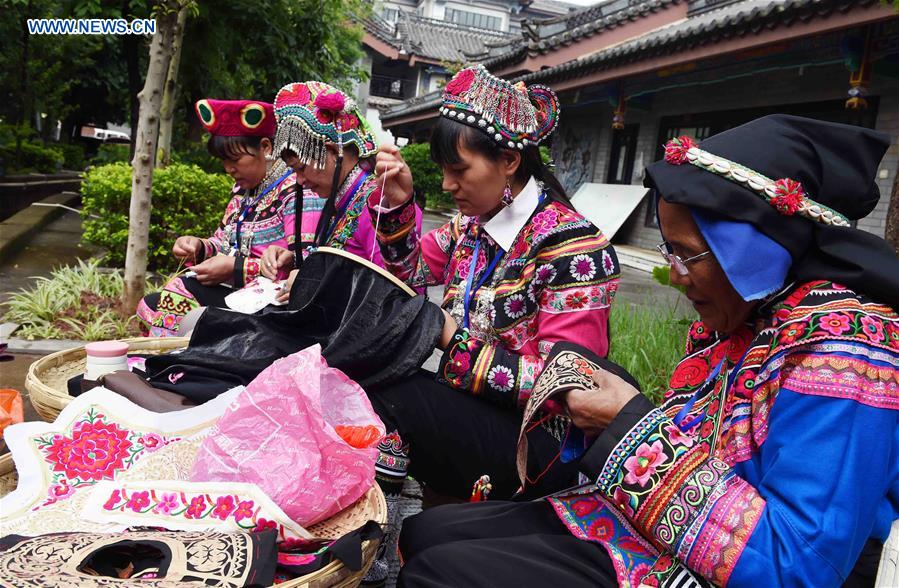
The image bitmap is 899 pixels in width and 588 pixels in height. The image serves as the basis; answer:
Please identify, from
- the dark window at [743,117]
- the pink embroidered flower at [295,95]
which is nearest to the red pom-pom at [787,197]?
the pink embroidered flower at [295,95]

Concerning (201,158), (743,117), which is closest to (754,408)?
(743,117)

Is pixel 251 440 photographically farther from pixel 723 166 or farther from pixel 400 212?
pixel 400 212

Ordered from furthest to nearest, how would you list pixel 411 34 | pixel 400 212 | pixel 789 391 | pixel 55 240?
pixel 411 34 < pixel 55 240 < pixel 400 212 < pixel 789 391

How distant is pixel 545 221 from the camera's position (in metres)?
2.14

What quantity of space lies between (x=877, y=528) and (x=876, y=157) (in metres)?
0.70

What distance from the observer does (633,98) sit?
11641 millimetres

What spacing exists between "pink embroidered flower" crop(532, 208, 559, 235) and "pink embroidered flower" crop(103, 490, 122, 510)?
1.35 meters

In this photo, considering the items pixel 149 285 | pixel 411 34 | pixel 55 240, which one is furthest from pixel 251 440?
pixel 411 34

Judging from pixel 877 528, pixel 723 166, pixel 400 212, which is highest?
pixel 723 166

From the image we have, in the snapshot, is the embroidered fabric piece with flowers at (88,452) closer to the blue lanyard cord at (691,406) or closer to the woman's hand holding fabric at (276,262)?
the blue lanyard cord at (691,406)

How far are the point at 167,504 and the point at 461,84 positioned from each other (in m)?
1.48

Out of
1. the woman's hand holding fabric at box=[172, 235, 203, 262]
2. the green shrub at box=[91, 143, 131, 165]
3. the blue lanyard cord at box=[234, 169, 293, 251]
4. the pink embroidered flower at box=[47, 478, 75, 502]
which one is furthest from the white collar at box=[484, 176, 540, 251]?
the green shrub at box=[91, 143, 131, 165]

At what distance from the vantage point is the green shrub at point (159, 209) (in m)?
6.48

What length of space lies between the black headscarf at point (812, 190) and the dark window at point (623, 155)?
11641 millimetres
